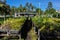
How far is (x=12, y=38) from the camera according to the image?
1408 cm

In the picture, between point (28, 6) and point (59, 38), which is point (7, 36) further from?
point (28, 6)

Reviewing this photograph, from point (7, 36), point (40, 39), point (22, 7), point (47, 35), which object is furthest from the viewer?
point (22, 7)

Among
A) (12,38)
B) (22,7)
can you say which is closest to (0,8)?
(12,38)

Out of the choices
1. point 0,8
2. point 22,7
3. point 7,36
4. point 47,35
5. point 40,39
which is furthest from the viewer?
point 22,7

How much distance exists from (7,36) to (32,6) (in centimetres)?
8484

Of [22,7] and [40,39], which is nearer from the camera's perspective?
[40,39]

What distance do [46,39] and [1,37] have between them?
3.06 metres

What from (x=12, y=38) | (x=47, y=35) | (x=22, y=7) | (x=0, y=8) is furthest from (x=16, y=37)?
(x=22, y=7)

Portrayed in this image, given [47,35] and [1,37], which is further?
[1,37]

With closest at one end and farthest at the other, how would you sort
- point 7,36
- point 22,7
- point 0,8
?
point 7,36
point 0,8
point 22,7

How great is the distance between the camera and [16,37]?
44.9 feet

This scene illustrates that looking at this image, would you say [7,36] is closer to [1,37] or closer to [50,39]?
[1,37]

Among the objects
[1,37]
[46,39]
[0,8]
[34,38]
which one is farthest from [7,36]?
[0,8]

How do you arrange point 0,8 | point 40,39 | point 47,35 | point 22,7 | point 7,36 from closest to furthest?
1. point 40,39
2. point 47,35
3. point 7,36
4. point 0,8
5. point 22,7
